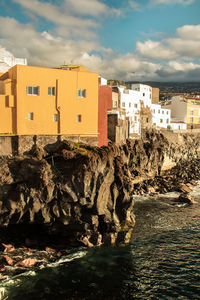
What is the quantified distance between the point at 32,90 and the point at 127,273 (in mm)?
22373

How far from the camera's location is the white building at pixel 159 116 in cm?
7850

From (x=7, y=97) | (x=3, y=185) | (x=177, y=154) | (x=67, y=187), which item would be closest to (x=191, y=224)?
(x=67, y=187)

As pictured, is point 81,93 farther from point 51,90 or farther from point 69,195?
point 69,195

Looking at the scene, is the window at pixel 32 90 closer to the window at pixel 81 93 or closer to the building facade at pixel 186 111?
the window at pixel 81 93

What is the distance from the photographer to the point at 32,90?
1232 inches

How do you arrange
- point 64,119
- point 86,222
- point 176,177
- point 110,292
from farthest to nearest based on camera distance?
1. point 176,177
2. point 64,119
3. point 86,222
4. point 110,292

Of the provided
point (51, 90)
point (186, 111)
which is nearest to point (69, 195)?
point (51, 90)

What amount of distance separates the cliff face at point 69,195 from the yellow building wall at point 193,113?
6754cm

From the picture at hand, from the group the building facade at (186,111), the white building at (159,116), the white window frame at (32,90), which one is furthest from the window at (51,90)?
the building facade at (186,111)

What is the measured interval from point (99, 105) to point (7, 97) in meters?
12.0

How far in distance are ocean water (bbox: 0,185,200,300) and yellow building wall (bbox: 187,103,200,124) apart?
218ft

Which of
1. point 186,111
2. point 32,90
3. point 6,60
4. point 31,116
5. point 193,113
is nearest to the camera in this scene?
point 32,90

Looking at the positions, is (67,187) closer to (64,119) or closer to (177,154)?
(64,119)

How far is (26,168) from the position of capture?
Answer: 27.0 m
